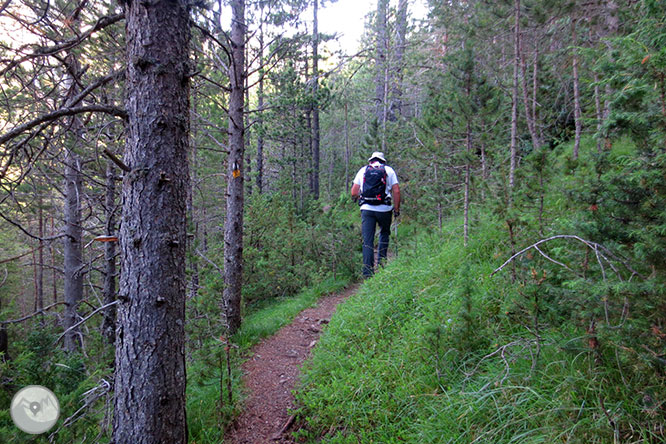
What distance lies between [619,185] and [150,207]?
3102mm

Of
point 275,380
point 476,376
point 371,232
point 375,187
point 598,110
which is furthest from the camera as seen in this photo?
point 371,232

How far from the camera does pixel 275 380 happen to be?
4.10 m

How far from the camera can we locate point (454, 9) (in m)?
8.44

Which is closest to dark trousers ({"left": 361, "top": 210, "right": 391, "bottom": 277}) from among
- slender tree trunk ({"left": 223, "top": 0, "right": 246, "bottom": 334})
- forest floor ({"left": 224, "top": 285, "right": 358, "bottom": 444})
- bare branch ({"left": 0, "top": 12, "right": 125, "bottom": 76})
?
forest floor ({"left": 224, "top": 285, "right": 358, "bottom": 444})

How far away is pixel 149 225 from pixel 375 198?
4.45m

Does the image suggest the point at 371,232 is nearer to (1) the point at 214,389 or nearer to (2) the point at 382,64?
(1) the point at 214,389

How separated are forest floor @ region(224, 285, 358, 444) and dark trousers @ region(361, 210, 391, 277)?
1222 mm

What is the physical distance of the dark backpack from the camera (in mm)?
6227

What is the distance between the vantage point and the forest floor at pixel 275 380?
3211mm

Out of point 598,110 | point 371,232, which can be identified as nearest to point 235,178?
point 371,232

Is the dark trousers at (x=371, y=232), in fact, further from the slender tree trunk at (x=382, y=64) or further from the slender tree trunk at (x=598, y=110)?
the slender tree trunk at (x=382, y=64)

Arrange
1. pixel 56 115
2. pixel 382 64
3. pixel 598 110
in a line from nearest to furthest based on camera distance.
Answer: pixel 56 115 < pixel 598 110 < pixel 382 64

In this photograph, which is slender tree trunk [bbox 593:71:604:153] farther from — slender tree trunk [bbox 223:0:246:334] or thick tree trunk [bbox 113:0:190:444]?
slender tree trunk [bbox 223:0:246:334]

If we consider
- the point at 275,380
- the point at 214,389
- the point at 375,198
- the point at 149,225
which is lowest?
the point at 275,380
